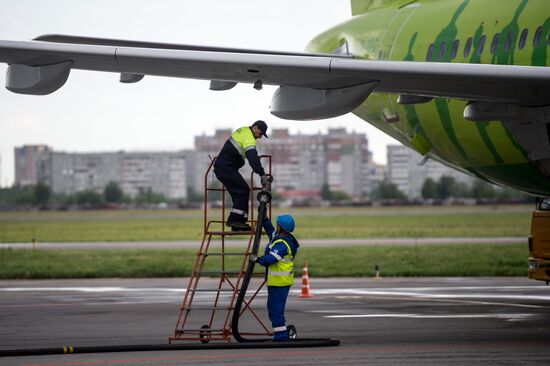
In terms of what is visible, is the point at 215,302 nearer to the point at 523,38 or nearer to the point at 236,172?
the point at 236,172

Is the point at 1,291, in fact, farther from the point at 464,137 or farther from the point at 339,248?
the point at 339,248

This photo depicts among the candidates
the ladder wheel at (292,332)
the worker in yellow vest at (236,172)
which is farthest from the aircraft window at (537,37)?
the ladder wheel at (292,332)

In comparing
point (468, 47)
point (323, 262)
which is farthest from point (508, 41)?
point (323, 262)

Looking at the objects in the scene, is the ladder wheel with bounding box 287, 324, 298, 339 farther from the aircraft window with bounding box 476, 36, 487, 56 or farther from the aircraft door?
the aircraft door

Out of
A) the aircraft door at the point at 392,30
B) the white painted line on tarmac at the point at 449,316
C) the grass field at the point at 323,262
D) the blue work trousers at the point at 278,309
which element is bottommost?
the grass field at the point at 323,262

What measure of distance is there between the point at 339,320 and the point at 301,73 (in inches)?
210

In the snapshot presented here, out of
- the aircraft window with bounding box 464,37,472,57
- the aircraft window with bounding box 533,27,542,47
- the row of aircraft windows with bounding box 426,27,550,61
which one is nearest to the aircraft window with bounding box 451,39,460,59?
the row of aircraft windows with bounding box 426,27,550,61

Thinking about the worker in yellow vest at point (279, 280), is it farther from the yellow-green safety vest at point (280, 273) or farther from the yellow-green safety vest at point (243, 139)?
the yellow-green safety vest at point (243, 139)

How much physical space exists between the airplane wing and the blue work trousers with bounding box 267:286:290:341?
2.90m

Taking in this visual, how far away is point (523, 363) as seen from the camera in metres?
13.2

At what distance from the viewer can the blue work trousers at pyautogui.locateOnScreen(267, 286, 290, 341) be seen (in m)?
15.0

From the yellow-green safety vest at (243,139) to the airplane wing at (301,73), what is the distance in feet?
2.70

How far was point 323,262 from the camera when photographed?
117 feet

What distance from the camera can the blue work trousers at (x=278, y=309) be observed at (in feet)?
49.4
